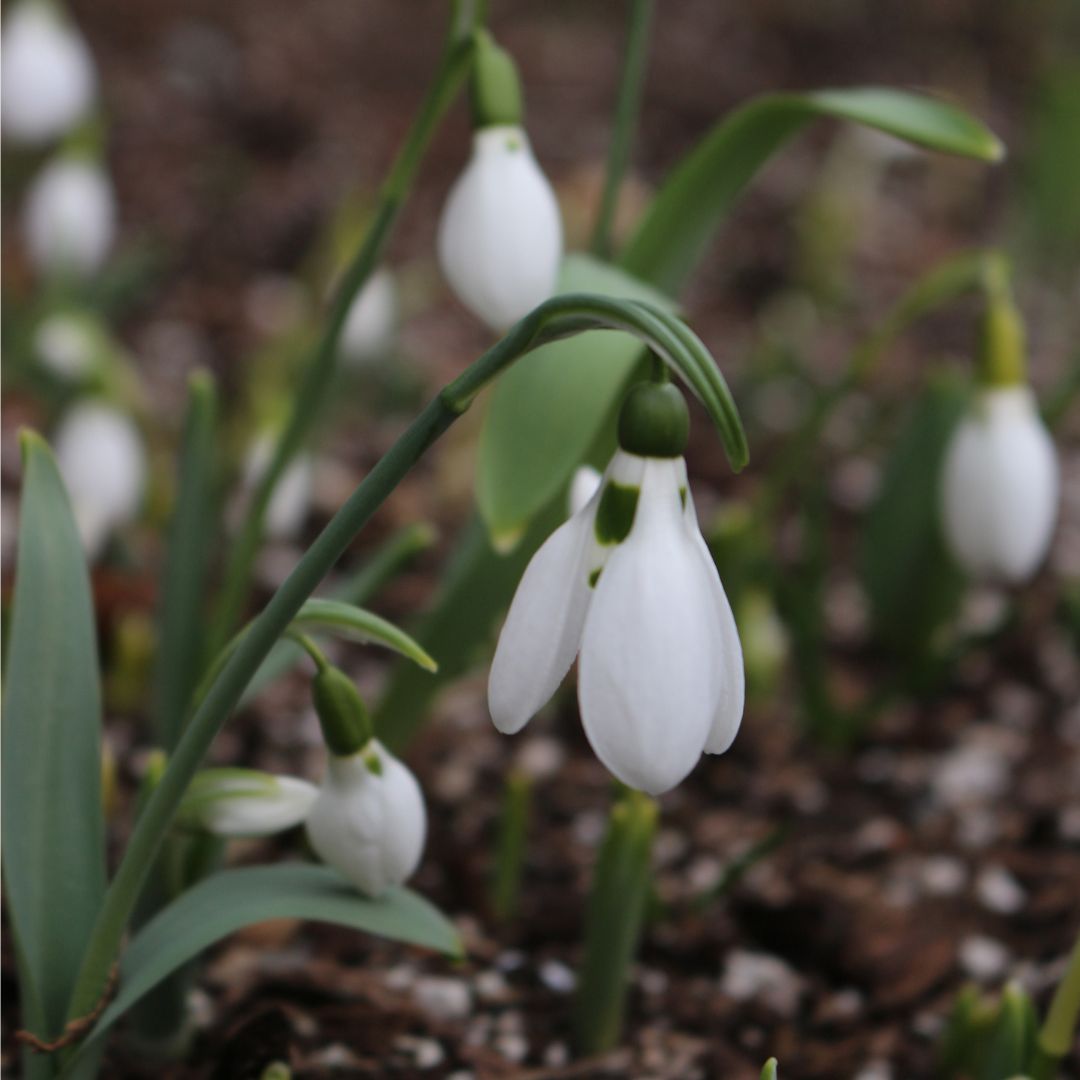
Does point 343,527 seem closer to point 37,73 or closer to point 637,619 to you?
point 637,619

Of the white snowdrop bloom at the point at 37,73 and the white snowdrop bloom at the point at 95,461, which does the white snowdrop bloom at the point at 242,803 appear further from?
the white snowdrop bloom at the point at 37,73

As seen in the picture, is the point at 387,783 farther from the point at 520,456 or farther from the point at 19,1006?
the point at 19,1006

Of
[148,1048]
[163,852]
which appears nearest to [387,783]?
[163,852]

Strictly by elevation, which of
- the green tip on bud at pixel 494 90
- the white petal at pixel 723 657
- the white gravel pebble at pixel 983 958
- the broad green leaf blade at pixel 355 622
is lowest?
the white gravel pebble at pixel 983 958

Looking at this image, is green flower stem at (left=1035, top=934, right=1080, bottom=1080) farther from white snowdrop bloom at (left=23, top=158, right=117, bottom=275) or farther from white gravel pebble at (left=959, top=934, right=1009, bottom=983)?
white snowdrop bloom at (left=23, top=158, right=117, bottom=275)

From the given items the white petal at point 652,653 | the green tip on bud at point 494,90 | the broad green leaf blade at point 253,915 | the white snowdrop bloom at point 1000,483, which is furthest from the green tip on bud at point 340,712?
the white snowdrop bloom at point 1000,483

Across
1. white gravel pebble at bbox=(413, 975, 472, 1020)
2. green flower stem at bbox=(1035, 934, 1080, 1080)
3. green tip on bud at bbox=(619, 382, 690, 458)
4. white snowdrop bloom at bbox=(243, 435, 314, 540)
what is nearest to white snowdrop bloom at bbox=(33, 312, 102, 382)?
white snowdrop bloom at bbox=(243, 435, 314, 540)
